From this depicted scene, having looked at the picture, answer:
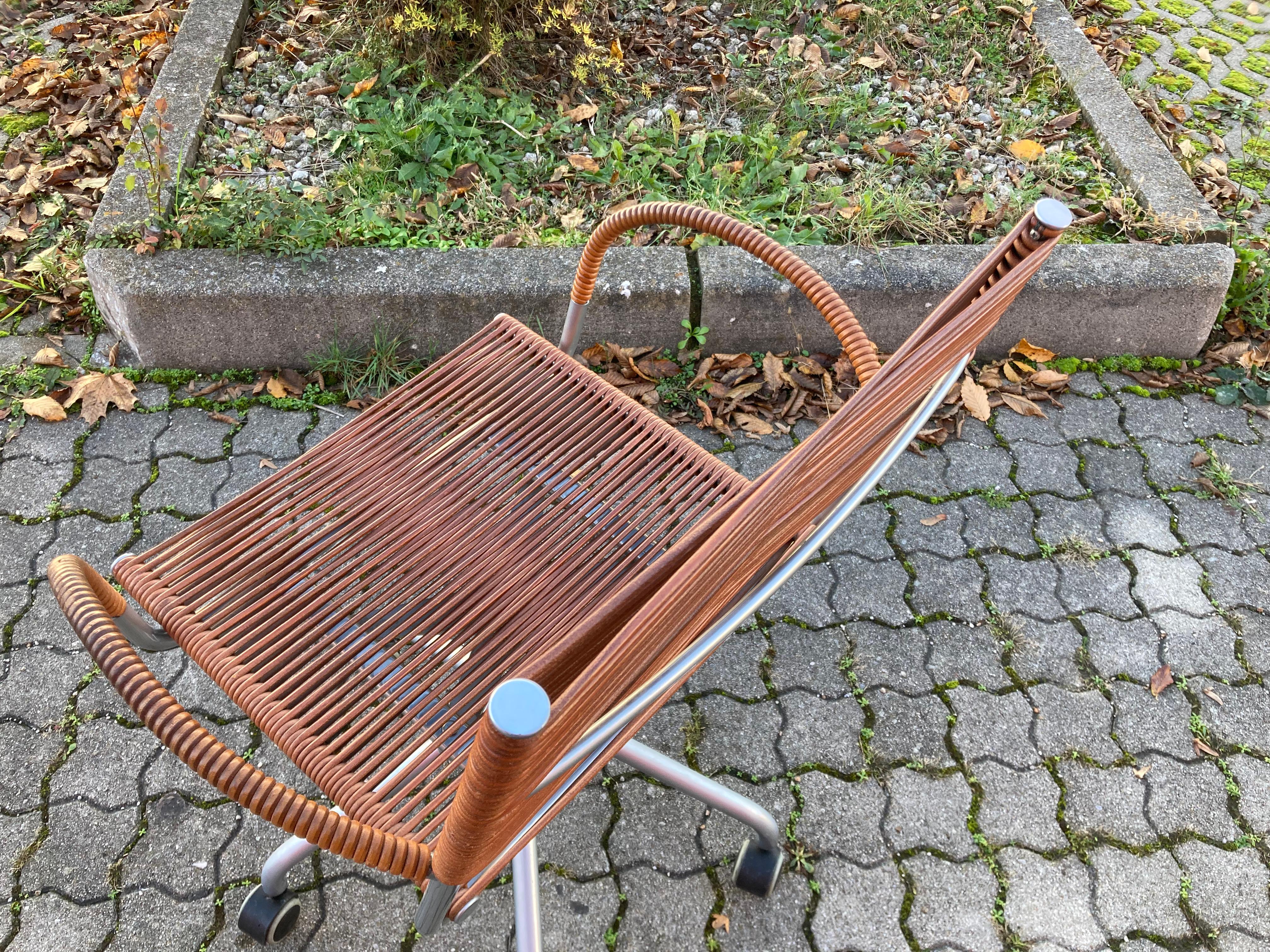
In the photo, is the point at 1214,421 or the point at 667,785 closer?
the point at 667,785

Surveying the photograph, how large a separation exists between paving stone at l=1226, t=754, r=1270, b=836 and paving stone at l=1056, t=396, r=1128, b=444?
34.7 inches

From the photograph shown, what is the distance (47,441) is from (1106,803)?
256cm

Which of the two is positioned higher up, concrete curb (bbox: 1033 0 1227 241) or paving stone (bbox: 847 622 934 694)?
concrete curb (bbox: 1033 0 1227 241)

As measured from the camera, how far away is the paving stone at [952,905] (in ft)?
5.20

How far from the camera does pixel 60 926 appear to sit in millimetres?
1553

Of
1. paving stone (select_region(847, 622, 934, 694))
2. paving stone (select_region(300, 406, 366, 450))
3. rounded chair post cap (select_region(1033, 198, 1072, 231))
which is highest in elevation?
rounded chair post cap (select_region(1033, 198, 1072, 231))

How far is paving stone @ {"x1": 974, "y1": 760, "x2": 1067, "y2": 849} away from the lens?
1709 mm

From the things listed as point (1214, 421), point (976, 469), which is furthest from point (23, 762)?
point (1214, 421)

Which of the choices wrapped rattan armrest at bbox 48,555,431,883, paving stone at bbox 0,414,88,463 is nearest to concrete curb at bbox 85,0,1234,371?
paving stone at bbox 0,414,88,463

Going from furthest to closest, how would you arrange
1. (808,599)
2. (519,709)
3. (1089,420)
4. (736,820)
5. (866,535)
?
(1089,420) → (866,535) → (808,599) → (736,820) → (519,709)

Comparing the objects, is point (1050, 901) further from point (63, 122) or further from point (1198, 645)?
point (63, 122)

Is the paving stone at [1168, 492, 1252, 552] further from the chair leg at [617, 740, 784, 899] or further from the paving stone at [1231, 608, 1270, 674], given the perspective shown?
the chair leg at [617, 740, 784, 899]

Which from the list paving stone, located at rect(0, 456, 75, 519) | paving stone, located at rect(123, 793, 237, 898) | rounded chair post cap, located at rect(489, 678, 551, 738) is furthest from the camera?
paving stone, located at rect(0, 456, 75, 519)

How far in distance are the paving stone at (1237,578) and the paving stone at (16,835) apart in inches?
98.7
